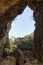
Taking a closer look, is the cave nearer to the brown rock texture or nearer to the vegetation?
the brown rock texture

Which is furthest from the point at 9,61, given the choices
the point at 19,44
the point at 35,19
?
the point at 19,44

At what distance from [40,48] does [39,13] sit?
5.32 meters

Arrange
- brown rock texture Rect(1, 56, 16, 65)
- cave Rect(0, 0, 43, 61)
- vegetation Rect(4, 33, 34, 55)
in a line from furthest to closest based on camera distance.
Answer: vegetation Rect(4, 33, 34, 55) → cave Rect(0, 0, 43, 61) → brown rock texture Rect(1, 56, 16, 65)

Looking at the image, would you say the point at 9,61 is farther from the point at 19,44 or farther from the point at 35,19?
the point at 19,44

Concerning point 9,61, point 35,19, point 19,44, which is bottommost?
point 9,61

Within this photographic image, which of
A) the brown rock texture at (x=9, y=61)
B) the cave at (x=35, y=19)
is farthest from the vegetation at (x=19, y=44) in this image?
the brown rock texture at (x=9, y=61)

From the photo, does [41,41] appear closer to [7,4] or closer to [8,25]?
[8,25]

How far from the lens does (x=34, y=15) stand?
3105cm

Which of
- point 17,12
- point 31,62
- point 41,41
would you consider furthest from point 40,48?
point 17,12

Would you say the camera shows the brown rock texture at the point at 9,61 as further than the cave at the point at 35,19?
No

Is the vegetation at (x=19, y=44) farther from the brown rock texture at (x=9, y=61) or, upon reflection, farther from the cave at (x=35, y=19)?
the brown rock texture at (x=9, y=61)

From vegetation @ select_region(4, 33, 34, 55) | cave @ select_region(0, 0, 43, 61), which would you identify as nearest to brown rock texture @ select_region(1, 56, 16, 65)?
cave @ select_region(0, 0, 43, 61)

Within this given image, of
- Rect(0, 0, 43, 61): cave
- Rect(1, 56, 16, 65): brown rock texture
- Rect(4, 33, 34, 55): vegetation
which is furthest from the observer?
Rect(4, 33, 34, 55): vegetation

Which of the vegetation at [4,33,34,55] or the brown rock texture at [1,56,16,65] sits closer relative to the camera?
the brown rock texture at [1,56,16,65]
